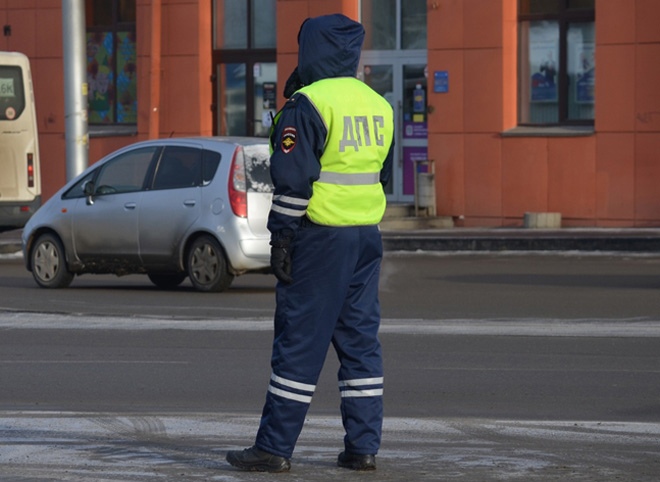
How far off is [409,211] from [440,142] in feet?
4.02

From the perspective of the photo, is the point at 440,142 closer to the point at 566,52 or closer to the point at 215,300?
the point at 566,52

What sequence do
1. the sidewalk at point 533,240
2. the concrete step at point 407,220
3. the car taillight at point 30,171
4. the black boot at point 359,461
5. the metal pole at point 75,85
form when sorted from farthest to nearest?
the concrete step at point 407,220, the metal pole at point 75,85, the car taillight at point 30,171, the sidewalk at point 533,240, the black boot at point 359,461

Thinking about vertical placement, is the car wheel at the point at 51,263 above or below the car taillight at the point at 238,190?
below

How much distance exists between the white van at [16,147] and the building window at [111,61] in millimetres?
6162

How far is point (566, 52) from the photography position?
2452cm

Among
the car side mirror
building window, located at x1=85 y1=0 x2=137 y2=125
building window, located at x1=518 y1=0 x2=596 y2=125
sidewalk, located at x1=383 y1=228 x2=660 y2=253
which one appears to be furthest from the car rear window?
building window, located at x1=85 y1=0 x2=137 y2=125

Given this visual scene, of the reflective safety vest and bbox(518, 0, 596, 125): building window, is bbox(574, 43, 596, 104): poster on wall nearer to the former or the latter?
bbox(518, 0, 596, 125): building window

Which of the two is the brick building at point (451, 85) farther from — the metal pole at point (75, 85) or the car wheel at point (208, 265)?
the car wheel at point (208, 265)

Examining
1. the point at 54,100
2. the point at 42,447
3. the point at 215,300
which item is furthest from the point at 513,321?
the point at 54,100

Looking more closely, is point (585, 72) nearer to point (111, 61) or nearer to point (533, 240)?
point (533, 240)

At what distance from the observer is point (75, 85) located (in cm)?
2333

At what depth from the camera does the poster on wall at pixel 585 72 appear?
2423 cm

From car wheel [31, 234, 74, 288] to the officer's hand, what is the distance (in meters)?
10.5

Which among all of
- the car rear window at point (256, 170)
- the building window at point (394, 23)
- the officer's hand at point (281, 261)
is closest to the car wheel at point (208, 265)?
the car rear window at point (256, 170)
